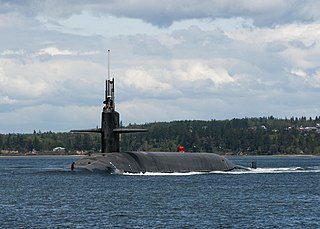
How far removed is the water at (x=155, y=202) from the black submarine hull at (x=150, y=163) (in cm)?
214

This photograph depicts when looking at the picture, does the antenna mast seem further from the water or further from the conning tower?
the water

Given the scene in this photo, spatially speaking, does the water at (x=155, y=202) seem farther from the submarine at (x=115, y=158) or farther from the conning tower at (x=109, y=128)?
the conning tower at (x=109, y=128)

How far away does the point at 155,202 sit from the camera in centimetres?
6281

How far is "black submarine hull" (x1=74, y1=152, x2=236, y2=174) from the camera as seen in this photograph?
90.3 metres

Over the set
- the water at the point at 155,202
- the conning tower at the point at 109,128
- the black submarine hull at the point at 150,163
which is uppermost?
the conning tower at the point at 109,128

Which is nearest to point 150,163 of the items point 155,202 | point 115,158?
point 115,158

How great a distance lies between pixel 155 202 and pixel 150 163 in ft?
110

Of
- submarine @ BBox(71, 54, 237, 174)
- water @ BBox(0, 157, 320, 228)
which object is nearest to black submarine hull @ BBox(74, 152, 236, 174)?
submarine @ BBox(71, 54, 237, 174)

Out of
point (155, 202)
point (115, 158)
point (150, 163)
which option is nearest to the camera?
point (155, 202)

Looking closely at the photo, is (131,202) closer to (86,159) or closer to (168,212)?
(168,212)

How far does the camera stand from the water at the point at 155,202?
51.2 meters

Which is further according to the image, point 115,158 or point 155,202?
point 115,158

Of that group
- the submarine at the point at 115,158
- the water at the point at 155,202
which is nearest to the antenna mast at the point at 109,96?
the submarine at the point at 115,158

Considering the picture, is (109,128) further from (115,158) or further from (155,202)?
(155,202)
